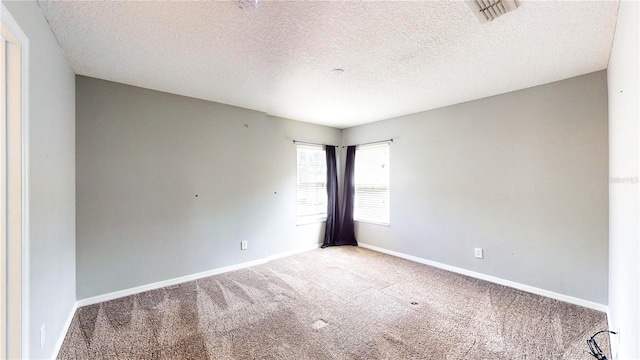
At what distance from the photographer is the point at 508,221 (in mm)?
3180

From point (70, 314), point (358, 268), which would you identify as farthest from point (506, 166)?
point (70, 314)

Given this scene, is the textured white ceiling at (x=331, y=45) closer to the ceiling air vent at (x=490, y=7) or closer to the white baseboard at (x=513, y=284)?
the ceiling air vent at (x=490, y=7)

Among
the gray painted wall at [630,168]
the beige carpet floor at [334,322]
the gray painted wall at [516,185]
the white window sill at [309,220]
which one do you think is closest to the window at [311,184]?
the white window sill at [309,220]

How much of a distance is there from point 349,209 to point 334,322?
9.20 ft

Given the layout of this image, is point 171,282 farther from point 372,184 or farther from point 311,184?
point 372,184

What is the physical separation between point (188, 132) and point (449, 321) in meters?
3.62

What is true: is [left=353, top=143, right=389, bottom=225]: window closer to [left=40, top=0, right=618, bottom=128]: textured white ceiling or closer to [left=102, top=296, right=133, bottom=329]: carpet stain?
[left=40, top=0, right=618, bottom=128]: textured white ceiling

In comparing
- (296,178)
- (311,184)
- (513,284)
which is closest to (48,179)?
(296,178)

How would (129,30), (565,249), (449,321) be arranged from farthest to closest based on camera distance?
(565,249) → (449,321) → (129,30)

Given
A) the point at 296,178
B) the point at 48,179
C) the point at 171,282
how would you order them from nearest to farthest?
the point at 48,179 < the point at 171,282 < the point at 296,178

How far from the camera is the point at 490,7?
1.64 meters

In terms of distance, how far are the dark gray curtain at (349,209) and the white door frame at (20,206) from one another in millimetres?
4139

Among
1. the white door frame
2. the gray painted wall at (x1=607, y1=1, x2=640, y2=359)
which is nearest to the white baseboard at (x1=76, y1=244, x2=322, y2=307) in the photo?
the white door frame

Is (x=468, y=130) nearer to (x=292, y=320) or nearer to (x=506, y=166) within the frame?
(x=506, y=166)
